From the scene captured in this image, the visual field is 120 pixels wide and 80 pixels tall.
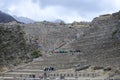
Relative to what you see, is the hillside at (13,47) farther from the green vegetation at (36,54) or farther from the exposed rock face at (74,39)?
the green vegetation at (36,54)

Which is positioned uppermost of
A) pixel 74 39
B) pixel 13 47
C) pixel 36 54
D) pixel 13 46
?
pixel 74 39

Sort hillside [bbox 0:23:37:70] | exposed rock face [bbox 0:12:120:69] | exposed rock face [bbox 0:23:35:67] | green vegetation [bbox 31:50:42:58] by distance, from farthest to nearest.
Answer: exposed rock face [bbox 0:23:35:67] → hillside [bbox 0:23:37:70] → green vegetation [bbox 31:50:42:58] → exposed rock face [bbox 0:12:120:69]

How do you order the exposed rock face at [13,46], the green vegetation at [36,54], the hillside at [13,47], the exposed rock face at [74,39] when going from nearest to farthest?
the exposed rock face at [74,39], the green vegetation at [36,54], the hillside at [13,47], the exposed rock face at [13,46]

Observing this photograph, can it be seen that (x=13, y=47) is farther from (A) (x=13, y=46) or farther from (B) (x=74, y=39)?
(B) (x=74, y=39)

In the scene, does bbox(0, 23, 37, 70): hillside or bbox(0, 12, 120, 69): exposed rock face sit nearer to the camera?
bbox(0, 12, 120, 69): exposed rock face

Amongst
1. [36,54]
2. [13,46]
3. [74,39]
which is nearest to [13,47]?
[13,46]

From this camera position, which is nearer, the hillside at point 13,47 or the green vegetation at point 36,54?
the green vegetation at point 36,54

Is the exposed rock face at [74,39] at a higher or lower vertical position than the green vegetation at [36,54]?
higher

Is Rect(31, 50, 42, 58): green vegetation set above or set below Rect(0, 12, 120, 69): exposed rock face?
below

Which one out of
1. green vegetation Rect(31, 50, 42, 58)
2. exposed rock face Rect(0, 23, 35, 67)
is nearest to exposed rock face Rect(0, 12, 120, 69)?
exposed rock face Rect(0, 23, 35, 67)

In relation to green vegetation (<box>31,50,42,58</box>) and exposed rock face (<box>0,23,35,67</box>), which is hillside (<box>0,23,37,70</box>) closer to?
exposed rock face (<box>0,23,35,67</box>)

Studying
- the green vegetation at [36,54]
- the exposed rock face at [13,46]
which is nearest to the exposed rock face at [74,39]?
the exposed rock face at [13,46]

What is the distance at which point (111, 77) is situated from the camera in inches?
1779

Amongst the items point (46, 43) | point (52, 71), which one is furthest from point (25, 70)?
point (46, 43)
